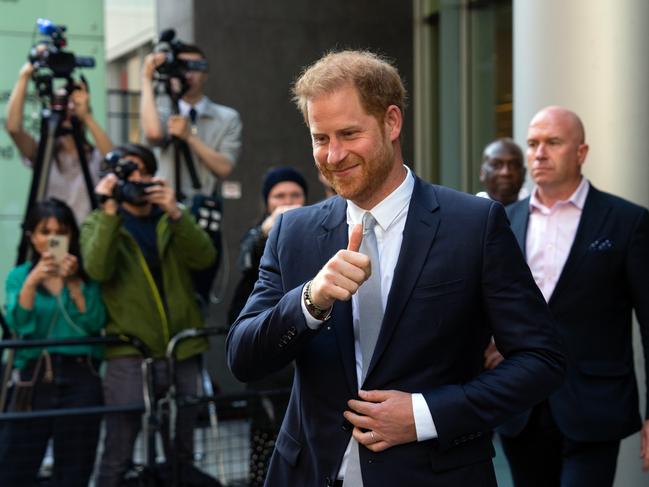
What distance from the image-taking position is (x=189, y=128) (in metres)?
6.93

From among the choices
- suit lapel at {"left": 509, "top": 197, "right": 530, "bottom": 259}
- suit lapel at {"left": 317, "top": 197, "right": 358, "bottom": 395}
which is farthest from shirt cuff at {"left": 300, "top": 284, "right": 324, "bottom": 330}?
suit lapel at {"left": 509, "top": 197, "right": 530, "bottom": 259}

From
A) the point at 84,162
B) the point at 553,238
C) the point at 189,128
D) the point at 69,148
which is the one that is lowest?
the point at 553,238

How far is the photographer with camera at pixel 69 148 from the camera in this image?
6.80 meters

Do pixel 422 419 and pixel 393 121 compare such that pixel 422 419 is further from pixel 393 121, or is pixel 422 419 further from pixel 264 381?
pixel 264 381

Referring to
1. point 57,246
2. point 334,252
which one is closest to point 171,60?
point 57,246

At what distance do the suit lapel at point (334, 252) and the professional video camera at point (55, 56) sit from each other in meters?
4.07

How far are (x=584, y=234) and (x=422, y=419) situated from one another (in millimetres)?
2201

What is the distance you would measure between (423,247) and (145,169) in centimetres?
381

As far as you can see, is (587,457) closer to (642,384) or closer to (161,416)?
(642,384)

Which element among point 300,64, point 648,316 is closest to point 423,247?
point 648,316

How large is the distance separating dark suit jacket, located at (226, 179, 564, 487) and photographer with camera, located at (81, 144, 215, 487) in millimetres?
3244

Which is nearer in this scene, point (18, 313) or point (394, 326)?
point (394, 326)

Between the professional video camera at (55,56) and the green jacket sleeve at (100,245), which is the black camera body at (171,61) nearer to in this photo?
the professional video camera at (55,56)

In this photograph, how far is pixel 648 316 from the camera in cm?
437
